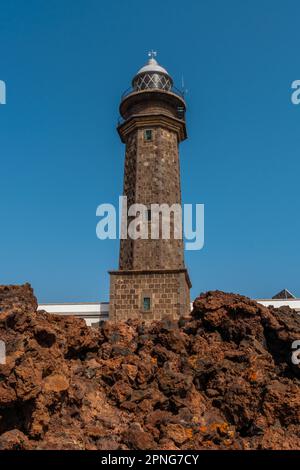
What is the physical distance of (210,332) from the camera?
51.6 feet

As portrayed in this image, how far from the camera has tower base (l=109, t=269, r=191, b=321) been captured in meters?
18.2

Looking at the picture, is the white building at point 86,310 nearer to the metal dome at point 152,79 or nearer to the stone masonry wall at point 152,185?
the stone masonry wall at point 152,185

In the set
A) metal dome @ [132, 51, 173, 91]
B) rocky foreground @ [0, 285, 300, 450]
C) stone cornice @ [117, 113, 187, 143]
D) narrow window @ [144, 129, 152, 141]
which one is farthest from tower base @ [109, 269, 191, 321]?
metal dome @ [132, 51, 173, 91]

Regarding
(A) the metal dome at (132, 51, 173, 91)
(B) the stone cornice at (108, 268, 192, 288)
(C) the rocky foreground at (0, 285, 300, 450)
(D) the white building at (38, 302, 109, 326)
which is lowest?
(C) the rocky foreground at (0, 285, 300, 450)

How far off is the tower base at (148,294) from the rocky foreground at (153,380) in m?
1.45

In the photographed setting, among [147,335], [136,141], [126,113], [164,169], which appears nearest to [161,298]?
[147,335]

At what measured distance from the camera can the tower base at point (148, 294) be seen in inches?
715

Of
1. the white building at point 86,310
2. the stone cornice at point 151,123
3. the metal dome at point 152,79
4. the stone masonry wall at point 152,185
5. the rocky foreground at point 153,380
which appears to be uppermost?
the metal dome at point 152,79

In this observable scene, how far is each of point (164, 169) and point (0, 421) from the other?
1291 cm

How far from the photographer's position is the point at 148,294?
18.5 metres

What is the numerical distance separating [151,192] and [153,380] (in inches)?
352

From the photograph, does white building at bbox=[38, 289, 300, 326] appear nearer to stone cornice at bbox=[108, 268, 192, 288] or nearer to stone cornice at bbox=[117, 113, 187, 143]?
stone cornice at bbox=[108, 268, 192, 288]

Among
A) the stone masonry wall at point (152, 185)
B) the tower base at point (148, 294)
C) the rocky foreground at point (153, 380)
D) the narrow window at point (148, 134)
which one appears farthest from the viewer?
the narrow window at point (148, 134)

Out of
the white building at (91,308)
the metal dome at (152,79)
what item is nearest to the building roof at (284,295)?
the white building at (91,308)
